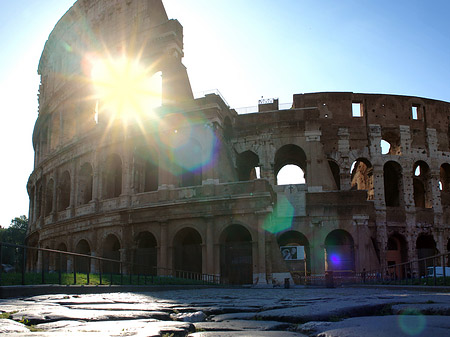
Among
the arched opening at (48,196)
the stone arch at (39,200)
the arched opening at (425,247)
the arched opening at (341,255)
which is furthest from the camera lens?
the stone arch at (39,200)

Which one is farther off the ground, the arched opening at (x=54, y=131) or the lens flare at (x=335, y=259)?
the arched opening at (x=54, y=131)

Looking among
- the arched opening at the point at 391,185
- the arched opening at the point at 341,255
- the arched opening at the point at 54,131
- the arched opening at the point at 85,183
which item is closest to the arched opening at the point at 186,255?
the arched opening at the point at 341,255

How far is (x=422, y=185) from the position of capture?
2939 centimetres

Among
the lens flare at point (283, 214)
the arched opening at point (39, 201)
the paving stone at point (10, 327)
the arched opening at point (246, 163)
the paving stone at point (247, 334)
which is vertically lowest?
the paving stone at point (247, 334)

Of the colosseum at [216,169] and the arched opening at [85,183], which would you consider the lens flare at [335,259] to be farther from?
the arched opening at [85,183]

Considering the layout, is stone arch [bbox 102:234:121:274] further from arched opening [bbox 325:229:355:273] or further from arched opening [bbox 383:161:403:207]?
arched opening [bbox 383:161:403:207]

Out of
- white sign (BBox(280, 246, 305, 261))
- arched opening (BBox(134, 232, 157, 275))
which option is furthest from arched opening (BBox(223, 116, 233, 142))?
white sign (BBox(280, 246, 305, 261))

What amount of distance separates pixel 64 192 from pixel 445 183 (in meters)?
23.6

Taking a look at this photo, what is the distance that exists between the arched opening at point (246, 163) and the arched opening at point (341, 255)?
19.9 feet

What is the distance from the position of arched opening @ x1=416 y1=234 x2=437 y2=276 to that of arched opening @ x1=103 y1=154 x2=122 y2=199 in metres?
17.4

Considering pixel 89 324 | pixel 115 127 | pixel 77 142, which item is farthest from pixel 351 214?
pixel 89 324

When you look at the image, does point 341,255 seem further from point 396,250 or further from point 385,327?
point 385,327

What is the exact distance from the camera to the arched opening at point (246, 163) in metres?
26.5

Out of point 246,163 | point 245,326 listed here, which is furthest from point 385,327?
point 246,163
